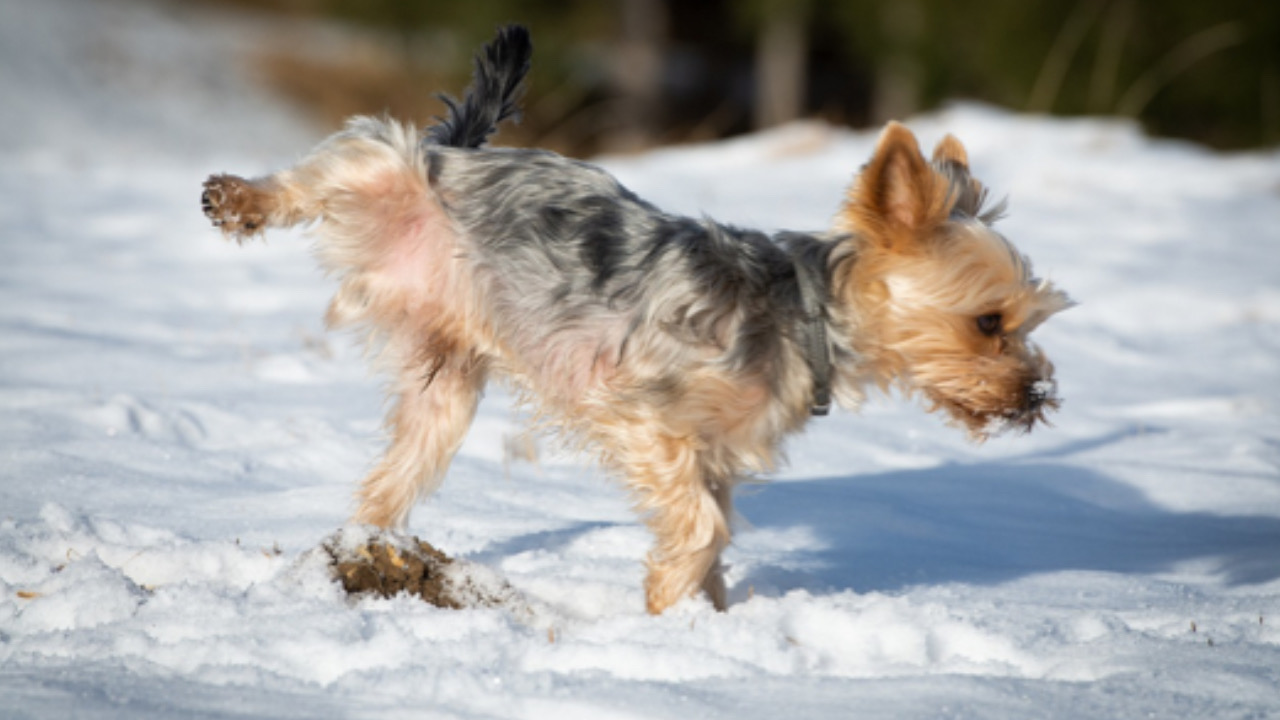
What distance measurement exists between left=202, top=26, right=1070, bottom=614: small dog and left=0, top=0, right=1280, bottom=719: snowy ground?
40 centimetres

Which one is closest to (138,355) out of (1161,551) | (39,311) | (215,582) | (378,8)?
(39,311)

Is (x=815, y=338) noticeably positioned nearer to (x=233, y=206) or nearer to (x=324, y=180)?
(x=324, y=180)

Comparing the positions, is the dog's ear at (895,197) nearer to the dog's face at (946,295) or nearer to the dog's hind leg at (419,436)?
the dog's face at (946,295)

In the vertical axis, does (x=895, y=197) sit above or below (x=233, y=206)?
above

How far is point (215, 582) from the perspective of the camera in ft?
11.6

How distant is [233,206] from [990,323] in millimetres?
2268

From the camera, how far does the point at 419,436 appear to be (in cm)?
423

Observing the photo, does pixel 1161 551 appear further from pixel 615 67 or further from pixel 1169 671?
pixel 615 67

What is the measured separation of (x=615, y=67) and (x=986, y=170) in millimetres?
16135

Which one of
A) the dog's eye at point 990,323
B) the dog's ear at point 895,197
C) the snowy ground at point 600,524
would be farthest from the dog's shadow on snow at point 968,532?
the dog's ear at point 895,197

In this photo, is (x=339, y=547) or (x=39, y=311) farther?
→ (x=39, y=311)

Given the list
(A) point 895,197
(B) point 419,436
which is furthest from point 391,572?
(A) point 895,197

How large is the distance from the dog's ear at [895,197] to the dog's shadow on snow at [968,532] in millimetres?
1098

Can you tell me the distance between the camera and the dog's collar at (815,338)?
3.75 metres
